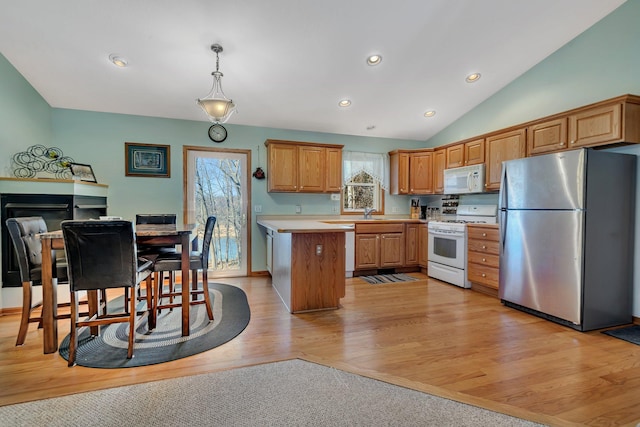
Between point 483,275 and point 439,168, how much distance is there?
1977mm

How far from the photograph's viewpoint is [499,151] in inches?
153

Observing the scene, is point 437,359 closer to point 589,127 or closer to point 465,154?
point 589,127

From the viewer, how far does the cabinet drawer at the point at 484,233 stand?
11.8ft

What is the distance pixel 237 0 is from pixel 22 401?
3157 millimetres

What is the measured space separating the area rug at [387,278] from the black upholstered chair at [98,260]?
3.14 meters

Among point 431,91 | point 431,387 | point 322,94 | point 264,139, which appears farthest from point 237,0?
point 431,387

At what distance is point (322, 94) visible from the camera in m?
3.99

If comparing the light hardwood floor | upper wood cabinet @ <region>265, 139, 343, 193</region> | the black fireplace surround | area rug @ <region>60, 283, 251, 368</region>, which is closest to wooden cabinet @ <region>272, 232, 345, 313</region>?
the light hardwood floor

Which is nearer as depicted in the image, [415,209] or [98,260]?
[98,260]

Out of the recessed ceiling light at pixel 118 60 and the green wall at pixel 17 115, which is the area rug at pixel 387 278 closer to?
the recessed ceiling light at pixel 118 60

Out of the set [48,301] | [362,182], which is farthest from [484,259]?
[48,301]

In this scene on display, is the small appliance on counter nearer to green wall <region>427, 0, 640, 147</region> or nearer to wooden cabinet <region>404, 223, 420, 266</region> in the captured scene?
wooden cabinet <region>404, 223, 420, 266</region>

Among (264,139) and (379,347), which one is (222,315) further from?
(264,139)

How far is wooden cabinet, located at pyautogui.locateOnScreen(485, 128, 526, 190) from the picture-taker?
363 cm
